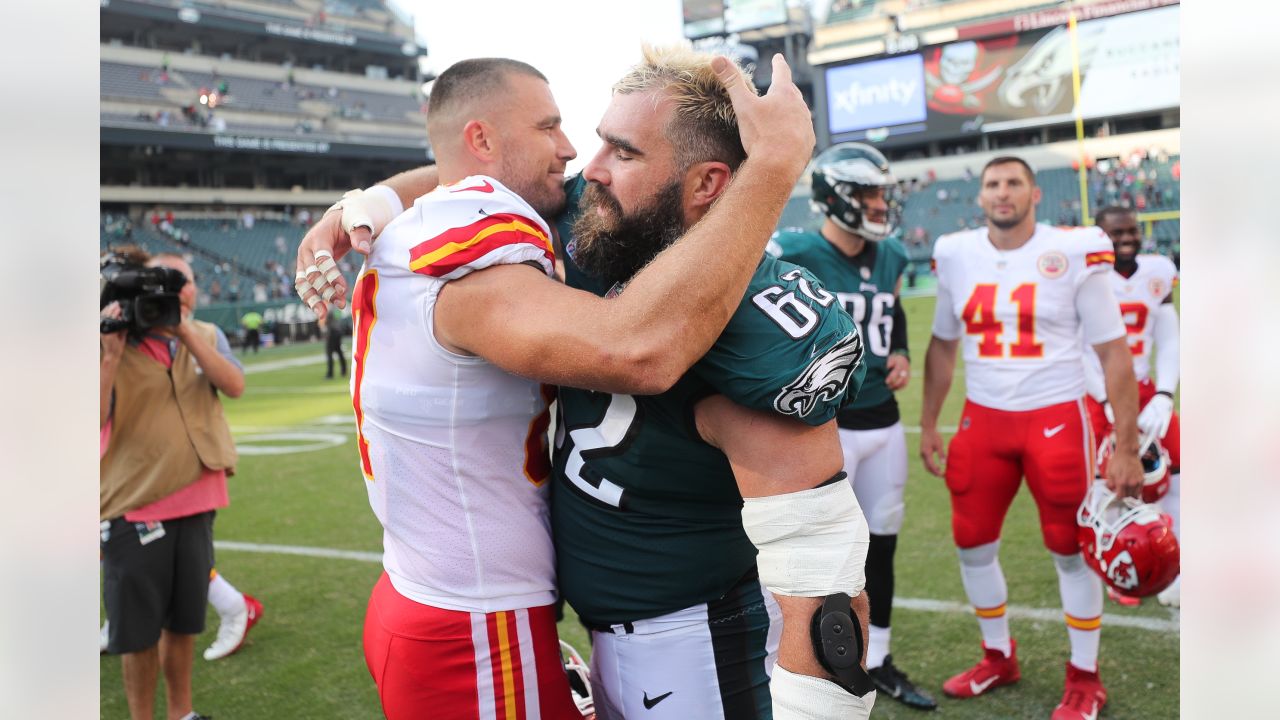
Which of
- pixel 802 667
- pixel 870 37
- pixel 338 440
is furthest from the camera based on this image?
pixel 870 37

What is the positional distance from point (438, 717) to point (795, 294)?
1090 millimetres

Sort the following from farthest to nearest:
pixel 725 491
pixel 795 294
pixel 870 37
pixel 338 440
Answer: pixel 870 37
pixel 338 440
pixel 725 491
pixel 795 294

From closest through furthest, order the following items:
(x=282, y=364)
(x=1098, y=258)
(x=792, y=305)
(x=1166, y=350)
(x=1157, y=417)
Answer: (x=792, y=305) → (x=1098, y=258) → (x=1157, y=417) → (x=1166, y=350) → (x=282, y=364)

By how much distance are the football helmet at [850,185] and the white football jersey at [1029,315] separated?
475 mm

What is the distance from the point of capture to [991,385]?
435 centimetres

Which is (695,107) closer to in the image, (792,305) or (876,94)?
(792,305)

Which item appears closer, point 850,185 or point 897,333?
point 850,185

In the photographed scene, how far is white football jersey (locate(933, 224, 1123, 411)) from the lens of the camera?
419 cm

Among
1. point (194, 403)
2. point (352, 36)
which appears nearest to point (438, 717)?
point (194, 403)

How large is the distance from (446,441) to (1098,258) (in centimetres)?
334

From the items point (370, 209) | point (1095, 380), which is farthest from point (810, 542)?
point (1095, 380)

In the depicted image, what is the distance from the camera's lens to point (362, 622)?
5324 millimetres

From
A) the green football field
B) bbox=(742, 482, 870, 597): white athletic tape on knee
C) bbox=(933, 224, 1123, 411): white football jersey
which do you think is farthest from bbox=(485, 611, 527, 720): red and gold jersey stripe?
bbox=(933, 224, 1123, 411): white football jersey
